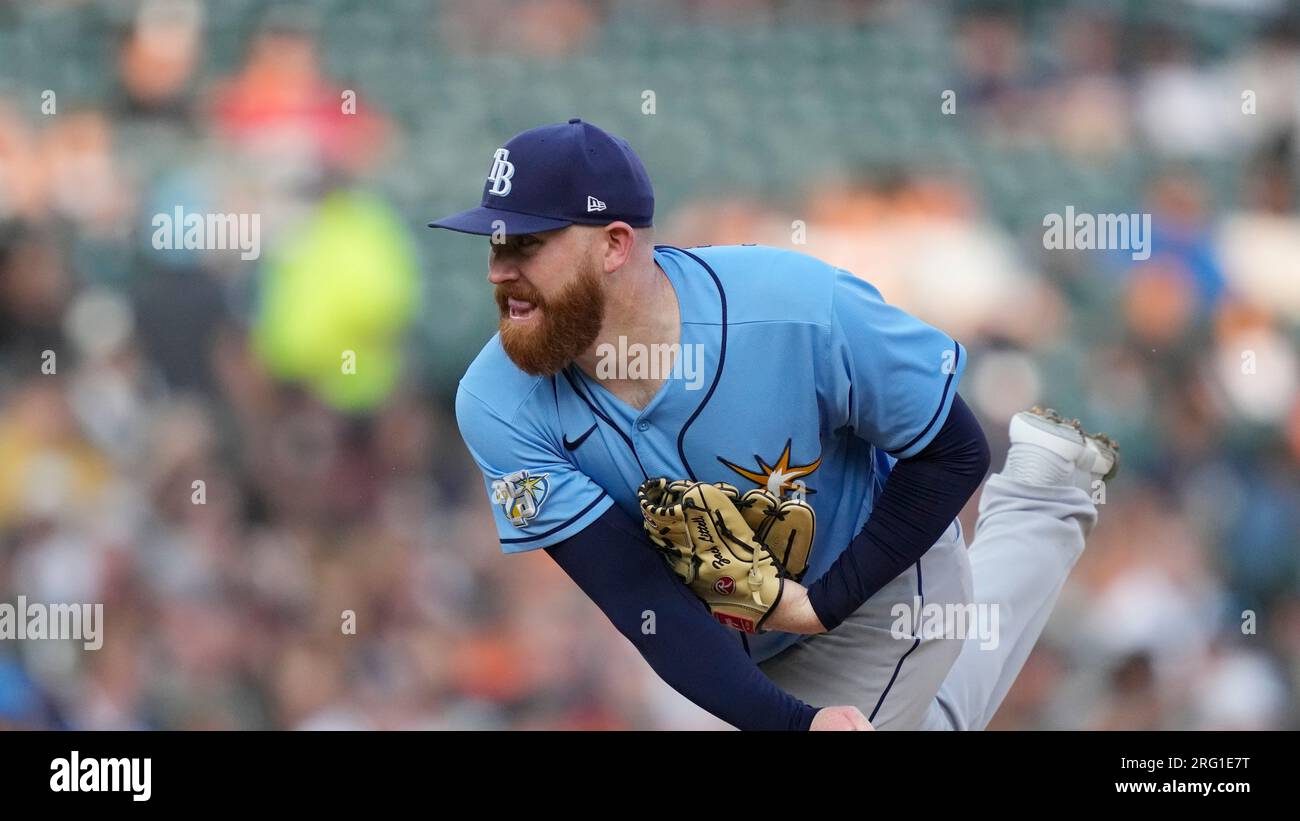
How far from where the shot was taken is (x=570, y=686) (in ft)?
15.6

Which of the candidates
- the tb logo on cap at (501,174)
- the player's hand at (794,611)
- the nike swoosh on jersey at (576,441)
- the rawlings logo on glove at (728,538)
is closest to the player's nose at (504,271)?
the tb logo on cap at (501,174)

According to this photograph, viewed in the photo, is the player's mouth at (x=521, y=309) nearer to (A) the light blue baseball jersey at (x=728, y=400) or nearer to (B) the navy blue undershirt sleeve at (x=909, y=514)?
(A) the light blue baseball jersey at (x=728, y=400)

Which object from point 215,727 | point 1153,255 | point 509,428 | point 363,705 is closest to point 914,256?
point 1153,255

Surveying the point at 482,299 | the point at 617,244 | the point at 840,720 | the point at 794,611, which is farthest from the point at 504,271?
the point at 482,299

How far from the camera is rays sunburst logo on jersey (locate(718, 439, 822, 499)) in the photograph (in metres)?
2.66

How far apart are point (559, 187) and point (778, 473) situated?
0.62 meters

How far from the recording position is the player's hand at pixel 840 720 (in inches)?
96.3

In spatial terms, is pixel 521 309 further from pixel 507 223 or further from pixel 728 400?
pixel 728 400

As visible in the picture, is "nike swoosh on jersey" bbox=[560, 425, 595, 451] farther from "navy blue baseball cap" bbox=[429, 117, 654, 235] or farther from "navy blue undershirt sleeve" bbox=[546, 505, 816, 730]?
"navy blue baseball cap" bbox=[429, 117, 654, 235]

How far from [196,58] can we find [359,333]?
61.9 inches

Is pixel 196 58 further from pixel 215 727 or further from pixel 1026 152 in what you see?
pixel 1026 152

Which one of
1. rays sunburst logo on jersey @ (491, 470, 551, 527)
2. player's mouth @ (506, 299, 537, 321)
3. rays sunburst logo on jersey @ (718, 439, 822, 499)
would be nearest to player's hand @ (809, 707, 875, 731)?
rays sunburst logo on jersey @ (718, 439, 822, 499)

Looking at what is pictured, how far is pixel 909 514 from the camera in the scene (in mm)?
2637

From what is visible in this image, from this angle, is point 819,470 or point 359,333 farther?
point 359,333
